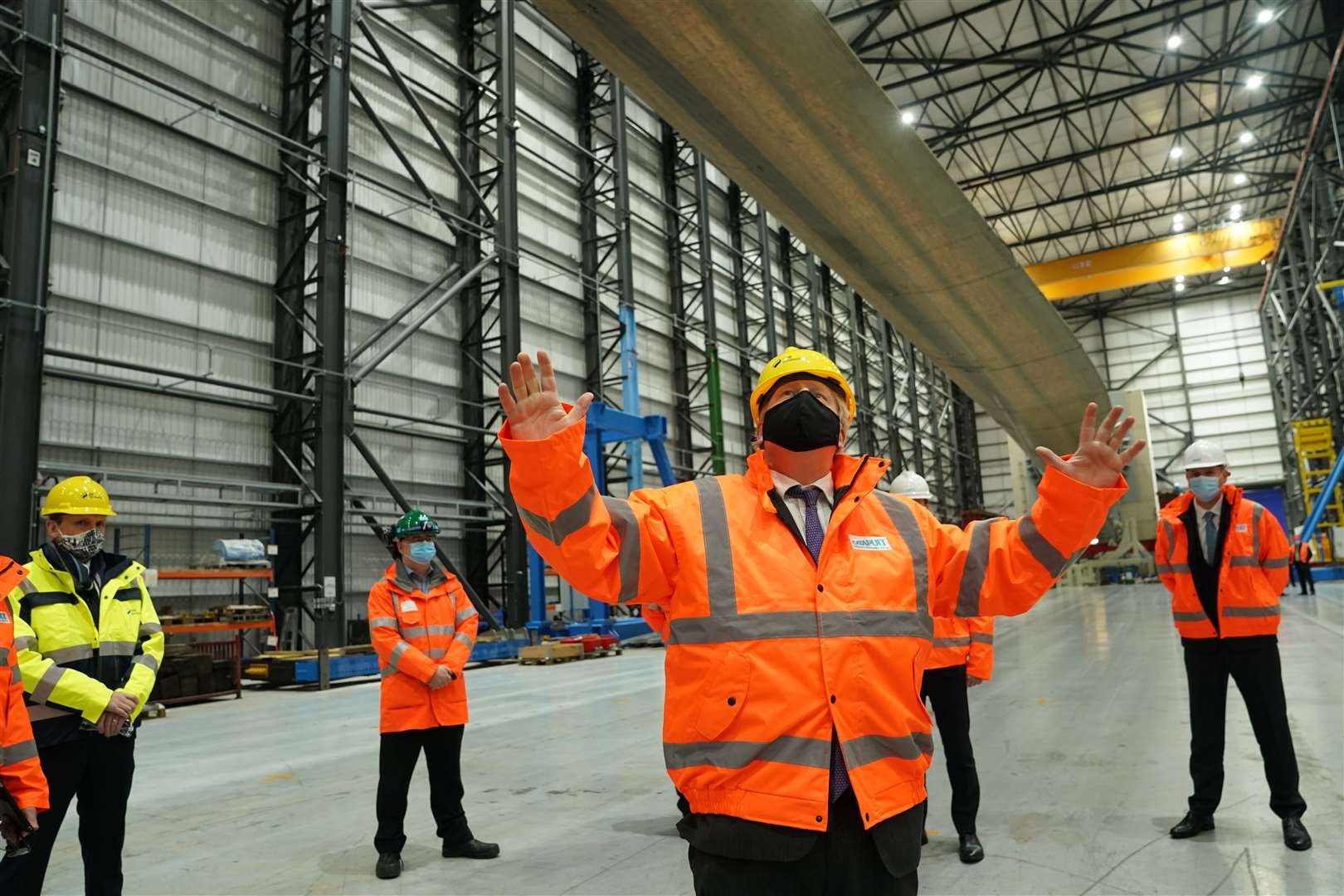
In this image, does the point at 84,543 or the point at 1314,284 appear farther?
the point at 1314,284

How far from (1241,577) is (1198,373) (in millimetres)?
42184

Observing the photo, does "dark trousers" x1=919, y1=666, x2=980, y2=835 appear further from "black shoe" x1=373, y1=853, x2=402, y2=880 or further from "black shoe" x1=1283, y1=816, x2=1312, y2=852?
"black shoe" x1=373, y1=853, x2=402, y2=880

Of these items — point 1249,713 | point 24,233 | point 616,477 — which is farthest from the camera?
point 616,477

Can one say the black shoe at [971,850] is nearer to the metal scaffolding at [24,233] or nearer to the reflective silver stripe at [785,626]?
the reflective silver stripe at [785,626]

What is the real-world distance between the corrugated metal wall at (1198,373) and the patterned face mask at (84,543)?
40.3m

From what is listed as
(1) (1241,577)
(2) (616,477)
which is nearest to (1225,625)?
(1) (1241,577)

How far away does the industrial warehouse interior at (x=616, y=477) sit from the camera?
6.26 feet

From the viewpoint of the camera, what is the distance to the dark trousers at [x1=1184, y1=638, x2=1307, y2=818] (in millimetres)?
3891

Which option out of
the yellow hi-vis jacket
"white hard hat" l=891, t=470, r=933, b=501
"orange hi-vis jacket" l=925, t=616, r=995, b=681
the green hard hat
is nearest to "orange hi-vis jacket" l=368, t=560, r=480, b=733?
the green hard hat

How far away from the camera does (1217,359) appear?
3969cm

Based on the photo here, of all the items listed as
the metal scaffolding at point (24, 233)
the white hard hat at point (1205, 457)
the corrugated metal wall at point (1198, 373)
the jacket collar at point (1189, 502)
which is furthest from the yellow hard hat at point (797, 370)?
the corrugated metal wall at point (1198, 373)

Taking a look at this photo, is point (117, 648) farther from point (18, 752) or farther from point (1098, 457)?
point (1098, 457)

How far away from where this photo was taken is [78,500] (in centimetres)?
323

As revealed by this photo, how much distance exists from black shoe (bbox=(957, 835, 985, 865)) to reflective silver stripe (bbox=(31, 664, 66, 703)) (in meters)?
3.70
